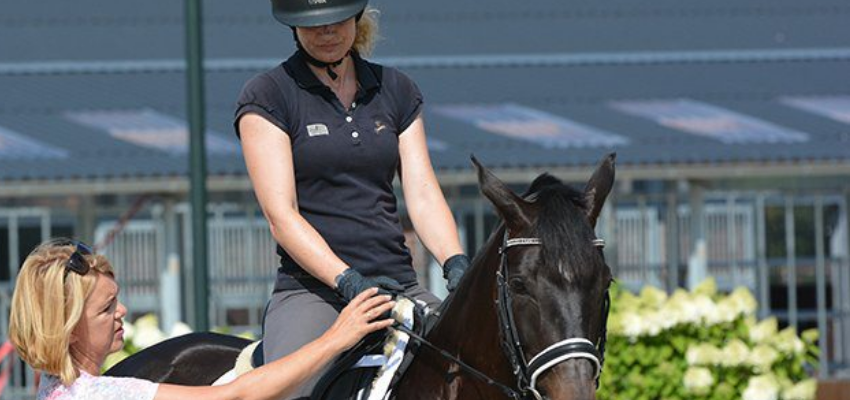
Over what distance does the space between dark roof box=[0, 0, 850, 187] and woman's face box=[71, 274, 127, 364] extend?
27.4 ft

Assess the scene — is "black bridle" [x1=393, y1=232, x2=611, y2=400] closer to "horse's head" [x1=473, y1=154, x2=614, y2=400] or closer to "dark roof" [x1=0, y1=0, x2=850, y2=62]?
"horse's head" [x1=473, y1=154, x2=614, y2=400]

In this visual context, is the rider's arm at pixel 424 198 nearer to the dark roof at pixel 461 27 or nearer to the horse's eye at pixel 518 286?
the horse's eye at pixel 518 286

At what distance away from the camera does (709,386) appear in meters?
9.54

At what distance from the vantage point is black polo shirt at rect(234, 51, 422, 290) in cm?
494

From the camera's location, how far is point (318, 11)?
16.1 ft

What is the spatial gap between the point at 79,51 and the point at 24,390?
432cm

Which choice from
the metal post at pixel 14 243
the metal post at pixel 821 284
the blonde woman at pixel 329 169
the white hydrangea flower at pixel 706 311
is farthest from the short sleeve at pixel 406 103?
the metal post at pixel 821 284

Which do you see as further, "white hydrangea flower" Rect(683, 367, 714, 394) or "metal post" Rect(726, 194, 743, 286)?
"metal post" Rect(726, 194, 743, 286)

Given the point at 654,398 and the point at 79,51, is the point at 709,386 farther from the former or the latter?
the point at 79,51

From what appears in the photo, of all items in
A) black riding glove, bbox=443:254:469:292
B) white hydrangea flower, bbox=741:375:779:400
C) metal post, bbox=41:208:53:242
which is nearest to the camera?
black riding glove, bbox=443:254:469:292

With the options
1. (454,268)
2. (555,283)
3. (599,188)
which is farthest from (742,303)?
(555,283)

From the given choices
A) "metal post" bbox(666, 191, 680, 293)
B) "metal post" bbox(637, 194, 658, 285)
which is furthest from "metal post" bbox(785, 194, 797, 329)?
"metal post" bbox(637, 194, 658, 285)

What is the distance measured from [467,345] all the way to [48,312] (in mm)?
1168

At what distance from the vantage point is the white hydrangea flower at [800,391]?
9539 millimetres
